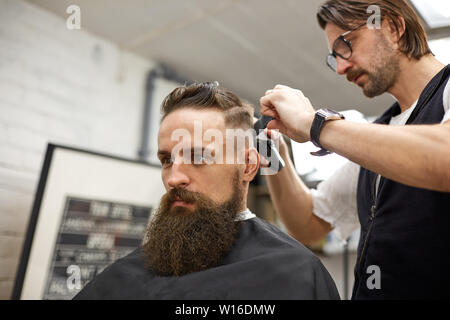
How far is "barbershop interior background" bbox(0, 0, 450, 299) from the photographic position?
232 cm

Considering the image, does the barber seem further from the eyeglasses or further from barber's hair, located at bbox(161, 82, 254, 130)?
barber's hair, located at bbox(161, 82, 254, 130)

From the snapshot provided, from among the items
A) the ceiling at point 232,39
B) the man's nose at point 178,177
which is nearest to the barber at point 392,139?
the man's nose at point 178,177

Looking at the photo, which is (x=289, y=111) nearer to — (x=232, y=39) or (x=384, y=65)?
(x=384, y=65)

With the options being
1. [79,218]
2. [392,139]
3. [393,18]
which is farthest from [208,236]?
[79,218]

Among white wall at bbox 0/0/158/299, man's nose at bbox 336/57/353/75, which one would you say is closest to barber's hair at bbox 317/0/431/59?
man's nose at bbox 336/57/353/75

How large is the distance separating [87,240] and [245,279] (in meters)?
1.57

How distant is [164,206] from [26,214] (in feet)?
5.07

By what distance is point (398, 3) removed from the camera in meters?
1.40

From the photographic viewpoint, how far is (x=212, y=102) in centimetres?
135

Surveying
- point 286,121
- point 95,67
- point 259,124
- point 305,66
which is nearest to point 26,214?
point 95,67

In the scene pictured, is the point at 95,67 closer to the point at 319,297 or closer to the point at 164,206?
the point at 164,206

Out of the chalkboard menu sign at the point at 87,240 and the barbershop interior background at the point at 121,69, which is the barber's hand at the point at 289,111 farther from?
the chalkboard menu sign at the point at 87,240

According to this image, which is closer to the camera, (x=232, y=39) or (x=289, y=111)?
(x=289, y=111)
